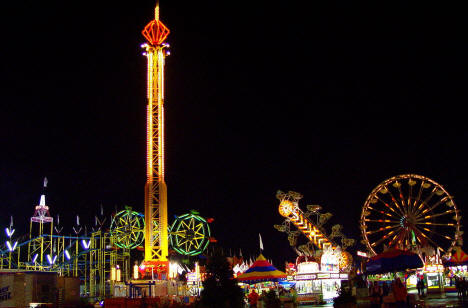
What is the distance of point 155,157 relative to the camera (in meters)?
43.7

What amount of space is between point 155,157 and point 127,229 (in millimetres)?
10727

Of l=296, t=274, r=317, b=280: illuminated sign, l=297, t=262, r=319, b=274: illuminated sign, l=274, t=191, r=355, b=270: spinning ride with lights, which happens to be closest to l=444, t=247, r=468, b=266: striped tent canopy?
l=274, t=191, r=355, b=270: spinning ride with lights

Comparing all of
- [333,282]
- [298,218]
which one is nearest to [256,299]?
[333,282]

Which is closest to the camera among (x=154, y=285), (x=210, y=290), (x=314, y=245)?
(x=210, y=290)

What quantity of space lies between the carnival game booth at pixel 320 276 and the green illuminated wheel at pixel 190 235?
13.3 meters

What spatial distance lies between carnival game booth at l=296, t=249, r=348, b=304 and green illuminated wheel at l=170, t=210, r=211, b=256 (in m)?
13.3

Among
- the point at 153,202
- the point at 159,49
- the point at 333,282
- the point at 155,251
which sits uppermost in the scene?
the point at 159,49

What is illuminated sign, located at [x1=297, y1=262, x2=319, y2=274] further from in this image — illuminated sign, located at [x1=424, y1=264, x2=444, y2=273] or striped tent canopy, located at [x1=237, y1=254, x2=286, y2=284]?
illuminated sign, located at [x1=424, y1=264, x2=444, y2=273]

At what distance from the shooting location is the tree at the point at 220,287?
15445 mm

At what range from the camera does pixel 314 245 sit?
5056 centimetres

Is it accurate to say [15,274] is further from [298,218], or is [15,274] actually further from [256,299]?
[298,218]

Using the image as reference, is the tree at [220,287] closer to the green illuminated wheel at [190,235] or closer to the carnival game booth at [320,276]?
the carnival game booth at [320,276]

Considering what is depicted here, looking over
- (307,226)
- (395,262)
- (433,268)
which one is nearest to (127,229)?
(307,226)

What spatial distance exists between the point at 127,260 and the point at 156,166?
20.0 metres
